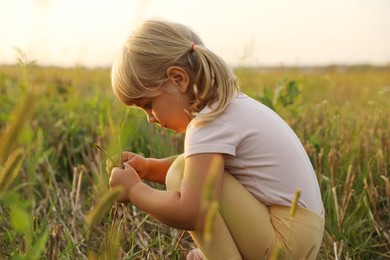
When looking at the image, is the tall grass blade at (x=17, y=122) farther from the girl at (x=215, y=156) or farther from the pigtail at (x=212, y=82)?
the pigtail at (x=212, y=82)

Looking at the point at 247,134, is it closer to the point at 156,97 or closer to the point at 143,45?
the point at 156,97

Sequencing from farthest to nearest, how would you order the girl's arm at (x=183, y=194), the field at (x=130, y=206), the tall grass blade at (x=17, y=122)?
the field at (x=130, y=206), the girl's arm at (x=183, y=194), the tall grass blade at (x=17, y=122)

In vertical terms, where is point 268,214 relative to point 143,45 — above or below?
below

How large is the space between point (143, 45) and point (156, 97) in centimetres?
15

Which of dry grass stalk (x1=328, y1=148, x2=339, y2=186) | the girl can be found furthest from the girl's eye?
dry grass stalk (x1=328, y1=148, x2=339, y2=186)

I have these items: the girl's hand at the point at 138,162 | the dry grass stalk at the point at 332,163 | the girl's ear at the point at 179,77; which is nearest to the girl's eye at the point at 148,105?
the girl's ear at the point at 179,77

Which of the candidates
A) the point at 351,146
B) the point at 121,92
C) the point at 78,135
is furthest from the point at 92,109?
the point at 121,92

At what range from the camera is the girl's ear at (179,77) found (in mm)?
1671

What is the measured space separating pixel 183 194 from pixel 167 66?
377mm

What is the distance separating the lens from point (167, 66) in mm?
1687

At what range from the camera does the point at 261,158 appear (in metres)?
1.66

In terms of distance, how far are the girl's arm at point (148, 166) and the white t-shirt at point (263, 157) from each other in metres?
0.35

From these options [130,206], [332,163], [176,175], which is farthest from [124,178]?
[332,163]

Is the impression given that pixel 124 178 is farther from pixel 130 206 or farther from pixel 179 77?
pixel 130 206
